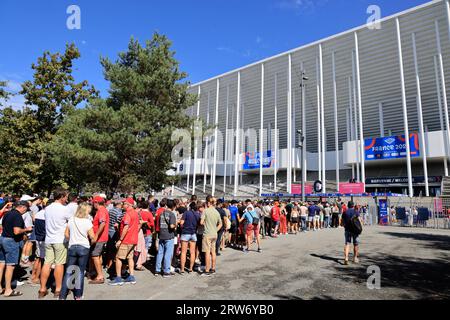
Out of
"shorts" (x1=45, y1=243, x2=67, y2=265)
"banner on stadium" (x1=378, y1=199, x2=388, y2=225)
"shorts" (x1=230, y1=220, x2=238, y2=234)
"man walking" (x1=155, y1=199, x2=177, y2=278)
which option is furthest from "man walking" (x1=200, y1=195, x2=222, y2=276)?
"banner on stadium" (x1=378, y1=199, x2=388, y2=225)

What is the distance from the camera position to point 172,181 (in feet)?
63.9

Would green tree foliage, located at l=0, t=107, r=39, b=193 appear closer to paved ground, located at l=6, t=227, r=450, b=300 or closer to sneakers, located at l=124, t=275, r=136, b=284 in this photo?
paved ground, located at l=6, t=227, r=450, b=300

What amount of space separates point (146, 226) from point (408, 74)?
3847 centimetres

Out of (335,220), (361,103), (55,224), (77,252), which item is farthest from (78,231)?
(361,103)

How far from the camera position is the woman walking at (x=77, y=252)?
5.12 m

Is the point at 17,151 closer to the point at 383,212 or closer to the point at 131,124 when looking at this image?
the point at 131,124

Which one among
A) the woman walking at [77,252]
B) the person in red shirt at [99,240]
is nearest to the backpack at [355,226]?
the person in red shirt at [99,240]

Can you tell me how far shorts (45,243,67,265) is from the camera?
5.27 meters

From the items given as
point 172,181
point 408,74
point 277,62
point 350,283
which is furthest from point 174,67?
point 408,74

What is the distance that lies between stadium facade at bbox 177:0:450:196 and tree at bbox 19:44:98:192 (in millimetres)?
9914

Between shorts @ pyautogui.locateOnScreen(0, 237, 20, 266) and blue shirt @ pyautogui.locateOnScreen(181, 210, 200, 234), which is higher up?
blue shirt @ pyautogui.locateOnScreen(181, 210, 200, 234)
